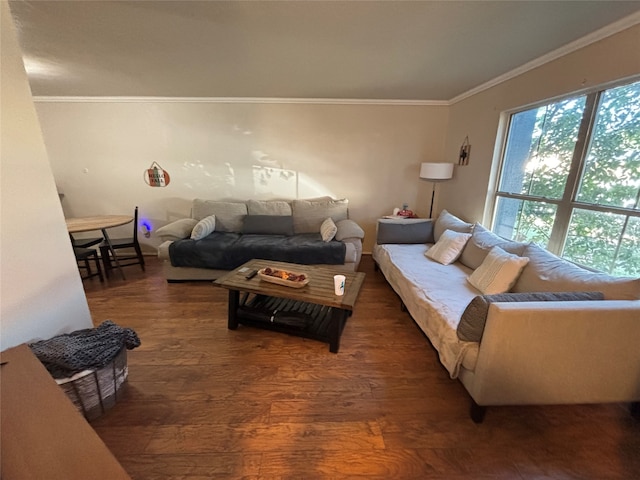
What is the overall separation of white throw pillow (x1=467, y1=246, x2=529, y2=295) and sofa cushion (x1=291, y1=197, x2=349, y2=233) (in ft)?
6.58

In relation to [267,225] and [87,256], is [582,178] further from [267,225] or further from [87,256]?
[87,256]

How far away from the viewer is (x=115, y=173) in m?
3.81

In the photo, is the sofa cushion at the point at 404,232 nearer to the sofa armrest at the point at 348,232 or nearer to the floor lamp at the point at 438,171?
the sofa armrest at the point at 348,232

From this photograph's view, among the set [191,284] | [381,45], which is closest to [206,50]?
[381,45]

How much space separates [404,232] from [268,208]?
6.20 ft

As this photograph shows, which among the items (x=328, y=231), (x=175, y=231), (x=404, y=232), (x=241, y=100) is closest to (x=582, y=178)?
(x=404, y=232)

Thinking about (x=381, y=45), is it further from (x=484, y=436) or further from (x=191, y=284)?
(x=191, y=284)

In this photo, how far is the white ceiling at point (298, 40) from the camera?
5.01ft

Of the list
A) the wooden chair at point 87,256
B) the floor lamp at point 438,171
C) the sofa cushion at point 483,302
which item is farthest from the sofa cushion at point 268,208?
the sofa cushion at point 483,302

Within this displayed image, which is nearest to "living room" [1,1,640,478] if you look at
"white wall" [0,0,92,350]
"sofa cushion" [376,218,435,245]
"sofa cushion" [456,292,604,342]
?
"sofa cushion" [376,218,435,245]

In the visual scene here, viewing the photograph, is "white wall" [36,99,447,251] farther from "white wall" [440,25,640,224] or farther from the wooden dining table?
the wooden dining table

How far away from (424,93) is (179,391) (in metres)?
3.95

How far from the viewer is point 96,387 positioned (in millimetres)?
1415

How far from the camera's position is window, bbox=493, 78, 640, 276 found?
5.70 feet
